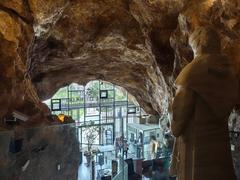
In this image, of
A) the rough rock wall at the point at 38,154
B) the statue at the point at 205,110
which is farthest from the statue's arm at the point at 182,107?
the rough rock wall at the point at 38,154

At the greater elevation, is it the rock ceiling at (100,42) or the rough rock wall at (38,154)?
the rock ceiling at (100,42)

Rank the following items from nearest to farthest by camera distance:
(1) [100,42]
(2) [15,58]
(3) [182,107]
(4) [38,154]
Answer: (3) [182,107], (4) [38,154], (2) [15,58], (1) [100,42]

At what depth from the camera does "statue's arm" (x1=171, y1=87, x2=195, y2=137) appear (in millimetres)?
3090

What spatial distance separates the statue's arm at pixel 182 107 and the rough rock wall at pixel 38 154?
8.80 feet

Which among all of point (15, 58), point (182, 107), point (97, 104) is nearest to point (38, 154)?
point (15, 58)

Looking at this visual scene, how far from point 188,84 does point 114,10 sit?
6466 millimetres

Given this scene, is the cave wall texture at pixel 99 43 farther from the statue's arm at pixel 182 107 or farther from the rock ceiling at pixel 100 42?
the statue's arm at pixel 182 107

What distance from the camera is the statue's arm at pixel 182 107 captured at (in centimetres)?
309

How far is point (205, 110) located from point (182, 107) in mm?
234

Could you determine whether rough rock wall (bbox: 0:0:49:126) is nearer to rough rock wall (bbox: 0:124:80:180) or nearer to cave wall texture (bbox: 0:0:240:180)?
cave wall texture (bbox: 0:0:240:180)

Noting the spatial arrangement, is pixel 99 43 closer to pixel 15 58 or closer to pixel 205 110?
pixel 15 58

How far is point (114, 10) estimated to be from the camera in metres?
9.16

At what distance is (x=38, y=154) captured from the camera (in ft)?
17.0

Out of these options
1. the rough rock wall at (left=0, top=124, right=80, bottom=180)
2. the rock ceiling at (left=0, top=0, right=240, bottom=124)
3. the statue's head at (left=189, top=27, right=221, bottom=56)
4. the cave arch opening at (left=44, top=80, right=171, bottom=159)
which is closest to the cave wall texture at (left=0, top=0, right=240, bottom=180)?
the rock ceiling at (left=0, top=0, right=240, bottom=124)
